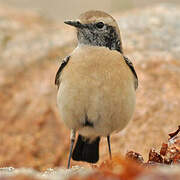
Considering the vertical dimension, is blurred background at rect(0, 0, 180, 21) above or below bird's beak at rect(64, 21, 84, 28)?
above

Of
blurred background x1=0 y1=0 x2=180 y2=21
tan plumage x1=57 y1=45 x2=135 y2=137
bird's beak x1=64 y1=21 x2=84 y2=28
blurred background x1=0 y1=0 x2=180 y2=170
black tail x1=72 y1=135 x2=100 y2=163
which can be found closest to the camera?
tan plumage x1=57 y1=45 x2=135 y2=137

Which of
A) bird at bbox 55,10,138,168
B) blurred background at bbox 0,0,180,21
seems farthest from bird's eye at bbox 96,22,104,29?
blurred background at bbox 0,0,180,21

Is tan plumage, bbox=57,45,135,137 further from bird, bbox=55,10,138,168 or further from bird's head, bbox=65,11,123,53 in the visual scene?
bird's head, bbox=65,11,123,53

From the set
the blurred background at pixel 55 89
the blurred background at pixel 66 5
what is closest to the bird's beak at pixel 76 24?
the blurred background at pixel 55 89

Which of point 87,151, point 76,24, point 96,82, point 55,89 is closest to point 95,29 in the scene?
point 76,24

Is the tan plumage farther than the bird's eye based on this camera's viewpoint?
No

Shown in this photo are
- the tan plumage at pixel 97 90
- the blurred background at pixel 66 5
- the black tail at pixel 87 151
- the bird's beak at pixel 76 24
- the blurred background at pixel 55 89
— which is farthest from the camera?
the blurred background at pixel 66 5

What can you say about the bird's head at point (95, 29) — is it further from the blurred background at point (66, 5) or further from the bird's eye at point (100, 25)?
the blurred background at point (66, 5)
